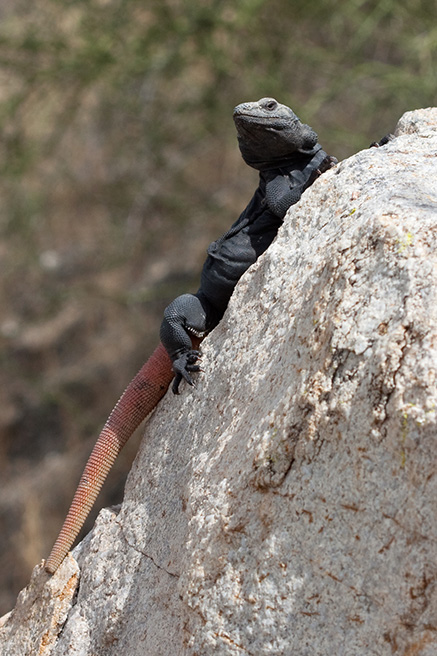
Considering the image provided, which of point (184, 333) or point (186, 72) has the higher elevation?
point (186, 72)

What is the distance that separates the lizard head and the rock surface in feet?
1.52

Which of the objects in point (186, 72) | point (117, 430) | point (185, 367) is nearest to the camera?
point (185, 367)

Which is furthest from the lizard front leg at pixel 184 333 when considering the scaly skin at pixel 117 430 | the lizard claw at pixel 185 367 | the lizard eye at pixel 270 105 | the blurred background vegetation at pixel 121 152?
the blurred background vegetation at pixel 121 152

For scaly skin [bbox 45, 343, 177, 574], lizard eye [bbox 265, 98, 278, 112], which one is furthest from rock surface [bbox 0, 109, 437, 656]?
lizard eye [bbox 265, 98, 278, 112]

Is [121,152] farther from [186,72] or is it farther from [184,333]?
[184,333]

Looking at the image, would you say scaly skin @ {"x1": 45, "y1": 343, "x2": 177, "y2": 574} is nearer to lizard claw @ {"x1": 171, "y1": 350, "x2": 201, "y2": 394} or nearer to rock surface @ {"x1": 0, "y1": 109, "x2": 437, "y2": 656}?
lizard claw @ {"x1": 171, "y1": 350, "x2": 201, "y2": 394}

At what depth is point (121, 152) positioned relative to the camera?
9.35 meters

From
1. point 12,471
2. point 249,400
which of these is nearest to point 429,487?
point 249,400

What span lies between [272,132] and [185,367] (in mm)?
999

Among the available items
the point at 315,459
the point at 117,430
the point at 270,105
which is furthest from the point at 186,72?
the point at 315,459

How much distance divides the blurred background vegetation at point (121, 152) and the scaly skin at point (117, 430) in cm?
323

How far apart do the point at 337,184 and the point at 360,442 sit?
104 centimetres

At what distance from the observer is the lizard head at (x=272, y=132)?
3162 millimetres

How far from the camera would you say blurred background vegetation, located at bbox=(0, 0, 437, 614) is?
7148mm
